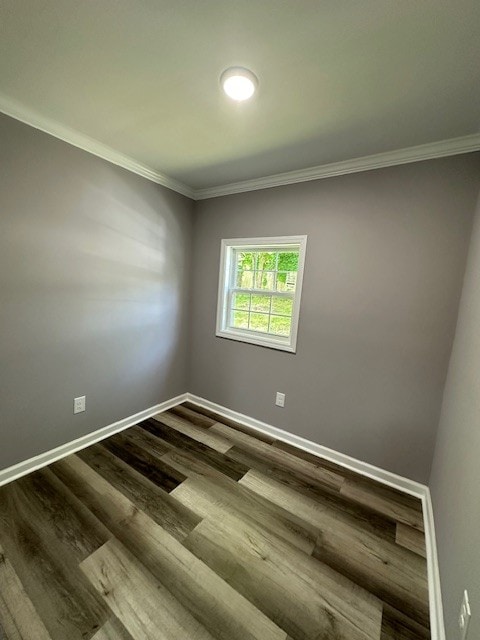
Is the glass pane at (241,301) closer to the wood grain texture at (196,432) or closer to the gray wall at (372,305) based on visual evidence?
the gray wall at (372,305)

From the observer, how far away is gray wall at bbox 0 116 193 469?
65.7 inches

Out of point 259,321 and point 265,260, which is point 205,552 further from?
point 265,260

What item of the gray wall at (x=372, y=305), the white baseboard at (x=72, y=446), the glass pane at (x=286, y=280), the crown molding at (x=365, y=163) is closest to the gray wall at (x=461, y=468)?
the gray wall at (x=372, y=305)

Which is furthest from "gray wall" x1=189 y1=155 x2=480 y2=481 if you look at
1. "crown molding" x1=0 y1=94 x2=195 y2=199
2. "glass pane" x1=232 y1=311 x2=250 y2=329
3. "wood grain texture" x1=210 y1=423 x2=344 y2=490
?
"crown molding" x1=0 y1=94 x2=195 y2=199

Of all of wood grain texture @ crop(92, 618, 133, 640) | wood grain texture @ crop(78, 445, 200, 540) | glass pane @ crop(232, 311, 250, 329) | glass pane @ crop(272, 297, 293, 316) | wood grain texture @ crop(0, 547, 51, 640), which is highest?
glass pane @ crop(272, 297, 293, 316)

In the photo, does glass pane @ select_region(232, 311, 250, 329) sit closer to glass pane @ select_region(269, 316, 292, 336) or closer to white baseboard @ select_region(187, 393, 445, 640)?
glass pane @ select_region(269, 316, 292, 336)

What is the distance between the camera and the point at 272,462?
6.93 ft

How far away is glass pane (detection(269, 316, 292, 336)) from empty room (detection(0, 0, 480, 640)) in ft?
0.11

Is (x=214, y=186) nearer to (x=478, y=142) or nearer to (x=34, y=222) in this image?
(x=34, y=222)

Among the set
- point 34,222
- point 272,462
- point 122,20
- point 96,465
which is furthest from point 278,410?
point 122,20

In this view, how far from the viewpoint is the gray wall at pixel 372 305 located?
171 cm

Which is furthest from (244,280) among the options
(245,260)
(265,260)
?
(265,260)

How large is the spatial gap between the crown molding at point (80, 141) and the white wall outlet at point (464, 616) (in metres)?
3.12

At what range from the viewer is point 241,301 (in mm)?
2805
